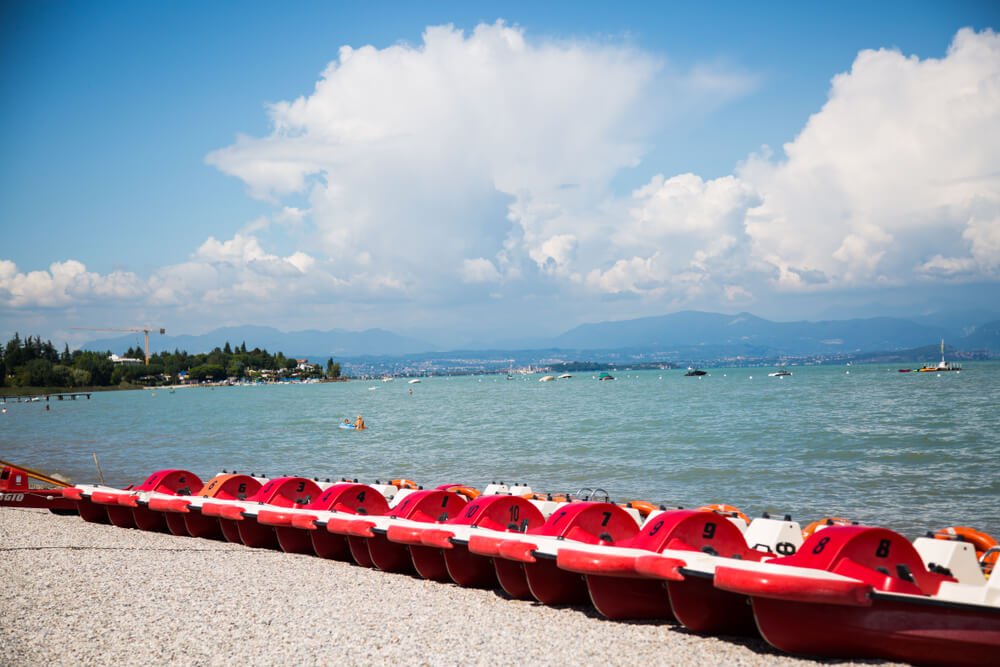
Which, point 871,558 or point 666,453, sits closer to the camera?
point 871,558

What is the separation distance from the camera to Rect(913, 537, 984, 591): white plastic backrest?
1027 cm

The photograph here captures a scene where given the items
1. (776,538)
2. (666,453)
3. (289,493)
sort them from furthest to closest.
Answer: (666,453)
(289,493)
(776,538)

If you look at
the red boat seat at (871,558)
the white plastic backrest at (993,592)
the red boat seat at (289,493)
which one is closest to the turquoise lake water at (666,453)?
the red boat seat at (871,558)

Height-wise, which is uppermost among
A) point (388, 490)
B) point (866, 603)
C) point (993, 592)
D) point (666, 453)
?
point (993, 592)

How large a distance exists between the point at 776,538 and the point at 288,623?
22.5 feet

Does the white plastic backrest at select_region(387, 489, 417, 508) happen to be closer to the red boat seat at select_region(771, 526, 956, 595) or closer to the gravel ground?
the gravel ground

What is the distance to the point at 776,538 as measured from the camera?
39.2 ft

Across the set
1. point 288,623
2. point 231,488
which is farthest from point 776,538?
point 231,488

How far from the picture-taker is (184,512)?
A: 1789cm

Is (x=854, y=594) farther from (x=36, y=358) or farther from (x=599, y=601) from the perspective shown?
(x=36, y=358)

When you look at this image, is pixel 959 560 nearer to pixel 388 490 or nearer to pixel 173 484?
pixel 388 490

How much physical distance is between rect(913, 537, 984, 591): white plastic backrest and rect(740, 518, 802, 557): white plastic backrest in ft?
6.22

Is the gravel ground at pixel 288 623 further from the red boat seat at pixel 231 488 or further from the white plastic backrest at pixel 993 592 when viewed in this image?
the red boat seat at pixel 231 488

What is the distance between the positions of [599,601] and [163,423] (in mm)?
71271
